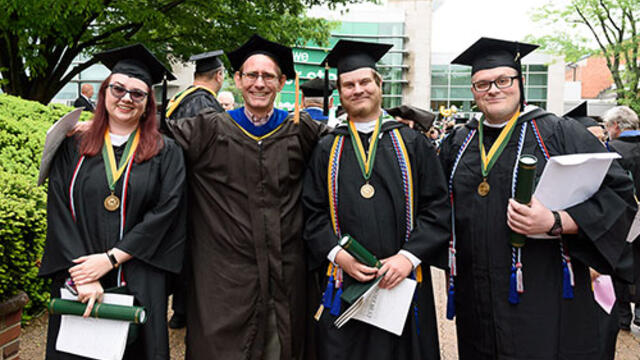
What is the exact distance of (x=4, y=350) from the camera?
9.41 feet

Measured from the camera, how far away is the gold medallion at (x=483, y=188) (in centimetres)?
264

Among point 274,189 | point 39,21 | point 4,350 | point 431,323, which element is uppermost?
point 39,21

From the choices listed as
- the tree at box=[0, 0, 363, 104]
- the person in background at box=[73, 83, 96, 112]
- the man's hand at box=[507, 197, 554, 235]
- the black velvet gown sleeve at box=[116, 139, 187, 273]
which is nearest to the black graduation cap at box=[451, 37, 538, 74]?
the man's hand at box=[507, 197, 554, 235]

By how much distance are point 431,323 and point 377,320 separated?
0.37m

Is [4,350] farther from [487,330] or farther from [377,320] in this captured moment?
[487,330]

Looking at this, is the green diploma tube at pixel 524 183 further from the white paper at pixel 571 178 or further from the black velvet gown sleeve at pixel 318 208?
the black velvet gown sleeve at pixel 318 208

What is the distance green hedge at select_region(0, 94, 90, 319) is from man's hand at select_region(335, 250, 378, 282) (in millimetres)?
1986

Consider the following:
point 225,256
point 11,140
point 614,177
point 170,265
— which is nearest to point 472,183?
point 614,177

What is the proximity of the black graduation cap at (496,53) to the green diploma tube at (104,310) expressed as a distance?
2.28 m

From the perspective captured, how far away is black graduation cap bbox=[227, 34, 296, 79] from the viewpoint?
306 centimetres

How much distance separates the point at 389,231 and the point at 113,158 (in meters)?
1.59

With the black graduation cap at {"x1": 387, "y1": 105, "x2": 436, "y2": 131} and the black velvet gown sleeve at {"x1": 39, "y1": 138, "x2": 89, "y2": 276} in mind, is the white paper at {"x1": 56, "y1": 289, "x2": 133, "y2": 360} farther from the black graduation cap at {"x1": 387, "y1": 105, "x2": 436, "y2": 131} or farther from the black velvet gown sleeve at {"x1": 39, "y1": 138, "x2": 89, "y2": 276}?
the black graduation cap at {"x1": 387, "y1": 105, "x2": 436, "y2": 131}

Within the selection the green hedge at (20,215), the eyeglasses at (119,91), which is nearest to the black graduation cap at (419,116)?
the eyeglasses at (119,91)

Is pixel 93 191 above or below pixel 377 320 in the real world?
above
